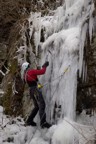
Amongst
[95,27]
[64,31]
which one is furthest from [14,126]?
[95,27]

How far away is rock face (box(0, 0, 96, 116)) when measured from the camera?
21.8ft

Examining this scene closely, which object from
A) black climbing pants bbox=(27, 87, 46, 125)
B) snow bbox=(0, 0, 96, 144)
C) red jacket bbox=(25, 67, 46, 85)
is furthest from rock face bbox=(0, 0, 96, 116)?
red jacket bbox=(25, 67, 46, 85)

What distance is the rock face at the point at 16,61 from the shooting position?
6.64 m

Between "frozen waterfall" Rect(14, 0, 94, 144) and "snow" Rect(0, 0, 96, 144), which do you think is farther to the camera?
"frozen waterfall" Rect(14, 0, 94, 144)

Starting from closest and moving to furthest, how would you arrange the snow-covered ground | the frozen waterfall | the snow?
the snow-covered ground
the snow
the frozen waterfall

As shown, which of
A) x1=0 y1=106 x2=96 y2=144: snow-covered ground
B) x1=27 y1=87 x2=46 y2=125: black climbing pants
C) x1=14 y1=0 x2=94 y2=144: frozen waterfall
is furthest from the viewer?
x1=27 y1=87 x2=46 y2=125: black climbing pants

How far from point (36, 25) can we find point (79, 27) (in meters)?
1.82

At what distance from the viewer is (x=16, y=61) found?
29.6 feet

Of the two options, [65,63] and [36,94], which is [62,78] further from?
[36,94]

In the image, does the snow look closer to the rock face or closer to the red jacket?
the rock face

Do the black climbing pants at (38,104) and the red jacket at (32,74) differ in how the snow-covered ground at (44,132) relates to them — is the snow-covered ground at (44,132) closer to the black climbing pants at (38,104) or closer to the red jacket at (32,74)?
the black climbing pants at (38,104)

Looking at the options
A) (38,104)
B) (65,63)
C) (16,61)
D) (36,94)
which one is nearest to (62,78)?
(65,63)

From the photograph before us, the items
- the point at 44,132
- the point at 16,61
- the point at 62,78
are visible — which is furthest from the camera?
the point at 16,61

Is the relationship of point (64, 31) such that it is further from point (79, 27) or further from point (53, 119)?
point (53, 119)
